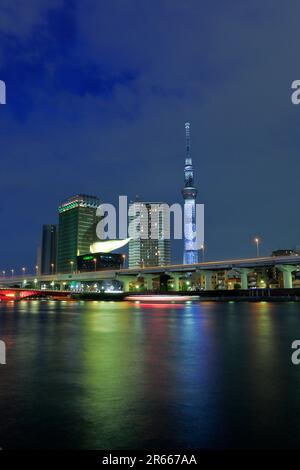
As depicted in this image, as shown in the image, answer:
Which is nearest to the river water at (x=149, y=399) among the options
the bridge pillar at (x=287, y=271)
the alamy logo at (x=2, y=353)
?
the alamy logo at (x=2, y=353)

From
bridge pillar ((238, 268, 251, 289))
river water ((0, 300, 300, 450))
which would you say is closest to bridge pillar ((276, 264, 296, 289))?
bridge pillar ((238, 268, 251, 289))

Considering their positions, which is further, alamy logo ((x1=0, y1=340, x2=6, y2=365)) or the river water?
alamy logo ((x1=0, y1=340, x2=6, y2=365))

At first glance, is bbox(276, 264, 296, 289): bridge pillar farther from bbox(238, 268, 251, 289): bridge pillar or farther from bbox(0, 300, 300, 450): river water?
bbox(0, 300, 300, 450): river water

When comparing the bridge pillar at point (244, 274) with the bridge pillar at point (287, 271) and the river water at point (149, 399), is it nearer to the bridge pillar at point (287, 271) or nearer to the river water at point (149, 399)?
the bridge pillar at point (287, 271)

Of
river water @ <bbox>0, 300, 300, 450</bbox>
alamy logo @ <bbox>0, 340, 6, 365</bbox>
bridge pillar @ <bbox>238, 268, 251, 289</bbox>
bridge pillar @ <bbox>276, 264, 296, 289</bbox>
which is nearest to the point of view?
river water @ <bbox>0, 300, 300, 450</bbox>

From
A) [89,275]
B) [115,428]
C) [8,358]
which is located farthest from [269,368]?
[89,275]

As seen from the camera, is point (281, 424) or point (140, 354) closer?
point (281, 424)

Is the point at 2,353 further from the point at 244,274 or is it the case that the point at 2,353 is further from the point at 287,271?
the point at 244,274

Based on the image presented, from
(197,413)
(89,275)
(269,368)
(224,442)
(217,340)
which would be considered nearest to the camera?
(224,442)

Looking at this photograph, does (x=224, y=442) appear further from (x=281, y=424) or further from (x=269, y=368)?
(x=269, y=368)

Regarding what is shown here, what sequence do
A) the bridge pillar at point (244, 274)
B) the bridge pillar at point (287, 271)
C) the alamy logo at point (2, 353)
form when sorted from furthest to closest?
the bridge pillar at point (244, 274) → the bridge pillar at point (287, 271) → the alamy logo at point (2, 353)

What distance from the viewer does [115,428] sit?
5.82m

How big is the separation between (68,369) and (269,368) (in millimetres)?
5440
